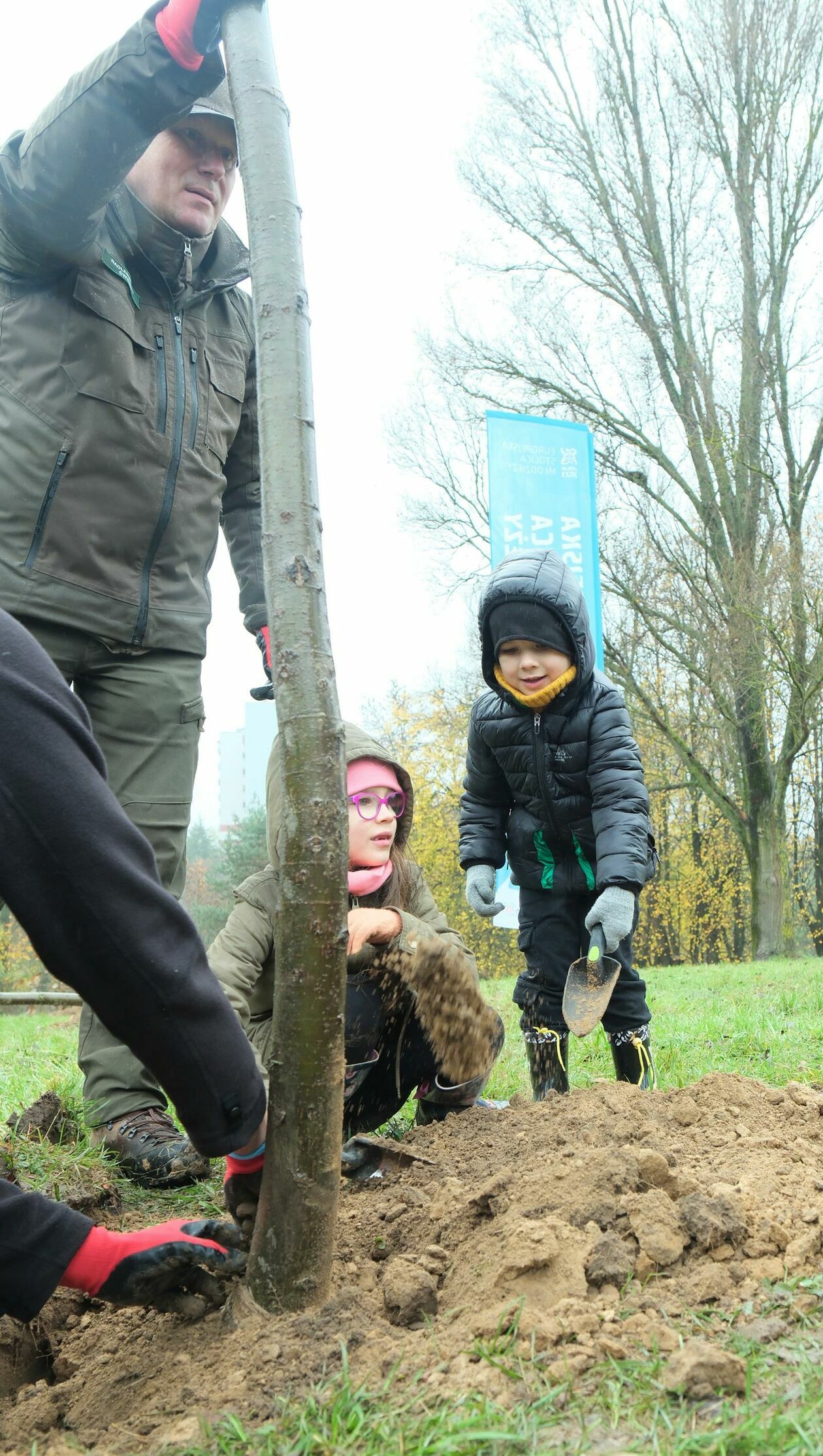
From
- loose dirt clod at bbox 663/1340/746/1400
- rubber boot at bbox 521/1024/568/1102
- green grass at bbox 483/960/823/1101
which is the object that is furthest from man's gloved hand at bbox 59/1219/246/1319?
rubber boot at bbox 521/1024/568/1102

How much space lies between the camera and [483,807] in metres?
3.99

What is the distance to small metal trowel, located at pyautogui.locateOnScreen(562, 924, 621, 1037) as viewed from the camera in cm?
337

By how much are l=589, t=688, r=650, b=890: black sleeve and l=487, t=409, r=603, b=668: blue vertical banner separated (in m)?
6.21

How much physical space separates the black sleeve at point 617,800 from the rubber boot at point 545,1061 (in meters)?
0.54

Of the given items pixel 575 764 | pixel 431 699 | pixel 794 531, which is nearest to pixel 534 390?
pixel 794 531

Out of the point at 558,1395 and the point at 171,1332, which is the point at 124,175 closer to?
the point at 171,1332

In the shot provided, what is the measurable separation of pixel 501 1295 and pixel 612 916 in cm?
176

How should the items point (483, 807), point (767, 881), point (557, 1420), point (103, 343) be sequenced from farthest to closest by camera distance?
point (767, 881)
point (483, 807)
point (103, 343)
point (557, 1420)

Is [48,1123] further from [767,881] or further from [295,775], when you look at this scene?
[767,881]

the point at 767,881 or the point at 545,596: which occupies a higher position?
the point at 545,596

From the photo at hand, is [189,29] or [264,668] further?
[264,668]

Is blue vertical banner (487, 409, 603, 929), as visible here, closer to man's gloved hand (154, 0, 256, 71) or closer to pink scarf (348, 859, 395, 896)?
pink scarf (348, 859, 395, 896)

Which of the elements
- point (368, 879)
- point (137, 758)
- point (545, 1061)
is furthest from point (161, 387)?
point (545, 1061)

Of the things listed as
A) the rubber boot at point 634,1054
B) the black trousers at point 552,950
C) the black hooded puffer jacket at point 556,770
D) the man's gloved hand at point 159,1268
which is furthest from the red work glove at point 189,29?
the rubber boot at point 634,1054
